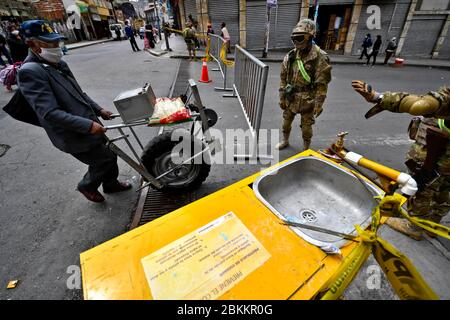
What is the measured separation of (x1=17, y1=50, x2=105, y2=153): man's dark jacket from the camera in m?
1.85

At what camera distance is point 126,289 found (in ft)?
3.46

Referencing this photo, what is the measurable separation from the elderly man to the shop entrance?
1586 cm

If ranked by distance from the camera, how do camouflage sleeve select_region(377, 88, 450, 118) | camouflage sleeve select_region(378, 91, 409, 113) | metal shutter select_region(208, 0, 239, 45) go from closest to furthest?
camouflage sleeve select_region(377, 88, 450, 118)
camouflage sleeve select_region(378, 91, 409, 113)
metal shutter select_region(208, 0, 239, 45)

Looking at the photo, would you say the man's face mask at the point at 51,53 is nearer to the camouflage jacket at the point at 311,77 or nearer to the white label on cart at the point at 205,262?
the white label on cart at the point at 205,262

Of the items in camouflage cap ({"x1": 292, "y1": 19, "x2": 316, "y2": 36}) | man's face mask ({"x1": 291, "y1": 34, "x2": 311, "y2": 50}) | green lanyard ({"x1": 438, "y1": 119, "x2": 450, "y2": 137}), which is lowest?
green lanyard ({"x1": 438, "y1": 119, "x2": 450, "y2": 137})

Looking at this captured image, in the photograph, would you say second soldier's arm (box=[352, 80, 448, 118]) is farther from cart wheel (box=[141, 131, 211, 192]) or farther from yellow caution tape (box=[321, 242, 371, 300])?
cart wheel (box=[141, 131, 211, 192])

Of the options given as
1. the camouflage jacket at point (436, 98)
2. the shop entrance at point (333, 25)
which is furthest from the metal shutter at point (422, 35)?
the camouflage jacket at point (436, 98)

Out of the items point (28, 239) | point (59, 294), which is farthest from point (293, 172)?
point (28, 239)

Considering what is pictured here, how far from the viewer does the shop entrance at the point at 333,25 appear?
13.8 m

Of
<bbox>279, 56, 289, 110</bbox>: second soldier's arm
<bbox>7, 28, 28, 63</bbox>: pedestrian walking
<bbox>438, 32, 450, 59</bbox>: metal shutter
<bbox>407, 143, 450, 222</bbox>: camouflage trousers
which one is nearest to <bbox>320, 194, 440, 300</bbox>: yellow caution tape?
<bbox>407, 143, 450, 222</bbox>: camouflage trousers

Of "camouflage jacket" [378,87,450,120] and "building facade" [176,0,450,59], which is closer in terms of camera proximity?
"camouflage jacket" [378,87,450,120]

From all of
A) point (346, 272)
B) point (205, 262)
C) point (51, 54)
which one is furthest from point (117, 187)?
point (346, 272)

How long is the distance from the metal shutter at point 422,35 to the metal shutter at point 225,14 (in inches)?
448

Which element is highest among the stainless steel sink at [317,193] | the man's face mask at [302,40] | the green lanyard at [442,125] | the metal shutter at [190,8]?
the metal shutter at [190,8]
